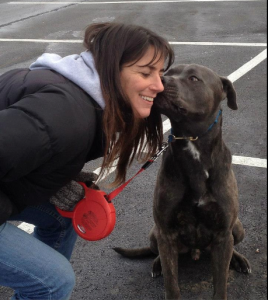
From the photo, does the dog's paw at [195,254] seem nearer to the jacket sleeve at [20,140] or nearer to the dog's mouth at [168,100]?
the dog's mouth at [168,100]

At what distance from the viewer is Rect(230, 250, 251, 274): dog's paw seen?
12.6ft

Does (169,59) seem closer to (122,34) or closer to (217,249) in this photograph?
(122,34)

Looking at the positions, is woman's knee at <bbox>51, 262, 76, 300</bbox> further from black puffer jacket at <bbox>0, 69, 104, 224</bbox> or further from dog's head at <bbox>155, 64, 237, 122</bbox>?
dog's head at <bbox>155, 64, 237, 122</bbox>

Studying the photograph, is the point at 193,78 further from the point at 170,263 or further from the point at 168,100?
the point at 170,263

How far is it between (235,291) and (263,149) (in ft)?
7.39

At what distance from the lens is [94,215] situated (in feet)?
9.97

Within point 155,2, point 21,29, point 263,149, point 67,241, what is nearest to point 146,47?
point 67,241

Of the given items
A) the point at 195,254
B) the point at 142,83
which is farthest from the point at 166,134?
the point at 142,83

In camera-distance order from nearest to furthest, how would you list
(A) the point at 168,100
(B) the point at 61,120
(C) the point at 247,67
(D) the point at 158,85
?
1. (B) the point at 61,120
2. (D) the point at 158,85
3. (A) the point at 168,100
4. (C) the point at 247,67

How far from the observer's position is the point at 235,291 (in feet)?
12.1

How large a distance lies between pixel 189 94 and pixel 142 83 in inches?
17.5

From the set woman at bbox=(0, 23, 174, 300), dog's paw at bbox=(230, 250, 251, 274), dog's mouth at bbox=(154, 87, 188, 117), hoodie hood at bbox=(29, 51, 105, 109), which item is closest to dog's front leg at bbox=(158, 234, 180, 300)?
dog's paw at bbox=(230, 250, 251, 274)

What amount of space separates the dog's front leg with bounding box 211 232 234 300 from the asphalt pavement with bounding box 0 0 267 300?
17 cm

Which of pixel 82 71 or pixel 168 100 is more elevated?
pixel 82 71
